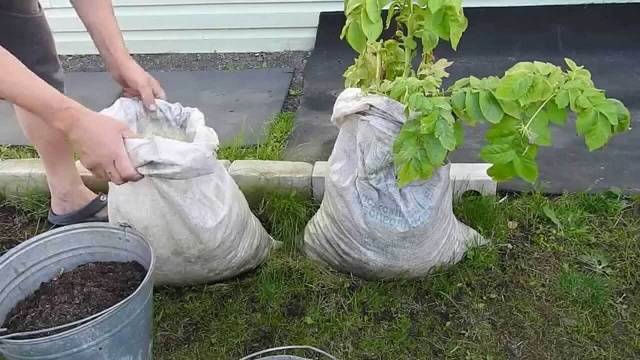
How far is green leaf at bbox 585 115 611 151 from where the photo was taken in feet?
6.03

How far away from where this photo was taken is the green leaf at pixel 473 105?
193cm

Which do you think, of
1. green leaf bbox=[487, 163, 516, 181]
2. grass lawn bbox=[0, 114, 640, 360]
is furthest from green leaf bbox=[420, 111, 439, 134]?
grass lawn bbox=[0, 114, 640, 360]

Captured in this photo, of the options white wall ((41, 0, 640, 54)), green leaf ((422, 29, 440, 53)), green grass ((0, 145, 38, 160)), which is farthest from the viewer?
white wall ((41, 0, 640, 54))

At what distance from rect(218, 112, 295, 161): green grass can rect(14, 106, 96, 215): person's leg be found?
2.10ft

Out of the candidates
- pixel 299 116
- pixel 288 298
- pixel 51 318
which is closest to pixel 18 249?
pixel 51 318

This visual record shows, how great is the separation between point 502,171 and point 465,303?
56cm

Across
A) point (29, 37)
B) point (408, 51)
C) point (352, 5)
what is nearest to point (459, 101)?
point (408, 51)

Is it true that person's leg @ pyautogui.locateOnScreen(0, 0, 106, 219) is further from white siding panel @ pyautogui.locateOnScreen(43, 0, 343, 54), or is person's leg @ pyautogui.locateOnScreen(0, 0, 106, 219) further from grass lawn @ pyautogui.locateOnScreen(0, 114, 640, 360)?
white siding panel @ pyautogui.locateOnScreen(43, 0, 343, 54)

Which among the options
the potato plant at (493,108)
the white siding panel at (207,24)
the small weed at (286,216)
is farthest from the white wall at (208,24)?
the potato plant at (493,108)

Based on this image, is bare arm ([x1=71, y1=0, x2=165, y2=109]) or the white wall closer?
bare arm ([x1=71, y1=0, x2=165, y2=109])

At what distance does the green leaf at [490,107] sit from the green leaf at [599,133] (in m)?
0.24

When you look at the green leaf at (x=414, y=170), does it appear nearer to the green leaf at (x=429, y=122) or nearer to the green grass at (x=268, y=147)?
the green leaf at (x=429, y=122)

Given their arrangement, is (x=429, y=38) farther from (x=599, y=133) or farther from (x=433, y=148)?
(x=599, y=133)

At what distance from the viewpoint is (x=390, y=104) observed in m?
2.12
